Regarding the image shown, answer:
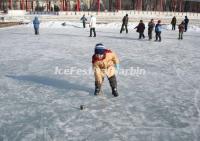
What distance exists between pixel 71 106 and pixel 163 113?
1888 millimetres

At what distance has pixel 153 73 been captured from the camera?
1056 centimetres

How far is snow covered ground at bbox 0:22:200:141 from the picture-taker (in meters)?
5.77

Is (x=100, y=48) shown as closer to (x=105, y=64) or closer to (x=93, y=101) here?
(x=105, y=64)

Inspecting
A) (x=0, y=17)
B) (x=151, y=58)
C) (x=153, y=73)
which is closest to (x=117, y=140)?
(x=153, y=73)

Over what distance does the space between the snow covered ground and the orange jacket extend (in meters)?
0.58

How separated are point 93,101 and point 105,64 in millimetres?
845

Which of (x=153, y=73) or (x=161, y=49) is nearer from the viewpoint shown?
(x=153, y=73)

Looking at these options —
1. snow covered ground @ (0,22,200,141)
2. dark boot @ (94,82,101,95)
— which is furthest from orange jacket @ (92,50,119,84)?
snow covered ground @ (0,22,200,141)

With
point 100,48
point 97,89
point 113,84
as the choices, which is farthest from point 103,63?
point 97,89

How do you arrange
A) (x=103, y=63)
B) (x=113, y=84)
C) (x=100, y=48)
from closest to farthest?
(x=100, y=48)
(x=103, y=63)
(x=113, y=84)

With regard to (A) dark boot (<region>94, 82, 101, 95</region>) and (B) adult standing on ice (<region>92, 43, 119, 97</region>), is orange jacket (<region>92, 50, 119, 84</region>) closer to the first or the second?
(B) adult standing on ice (<region>92, 43, 119, 97</region>)

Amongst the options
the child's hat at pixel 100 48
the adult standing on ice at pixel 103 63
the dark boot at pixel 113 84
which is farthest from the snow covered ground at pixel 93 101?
the child's hat at pixel 100 48

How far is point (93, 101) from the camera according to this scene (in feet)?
24.7

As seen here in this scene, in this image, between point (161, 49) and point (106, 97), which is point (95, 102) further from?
point (161, 49)
